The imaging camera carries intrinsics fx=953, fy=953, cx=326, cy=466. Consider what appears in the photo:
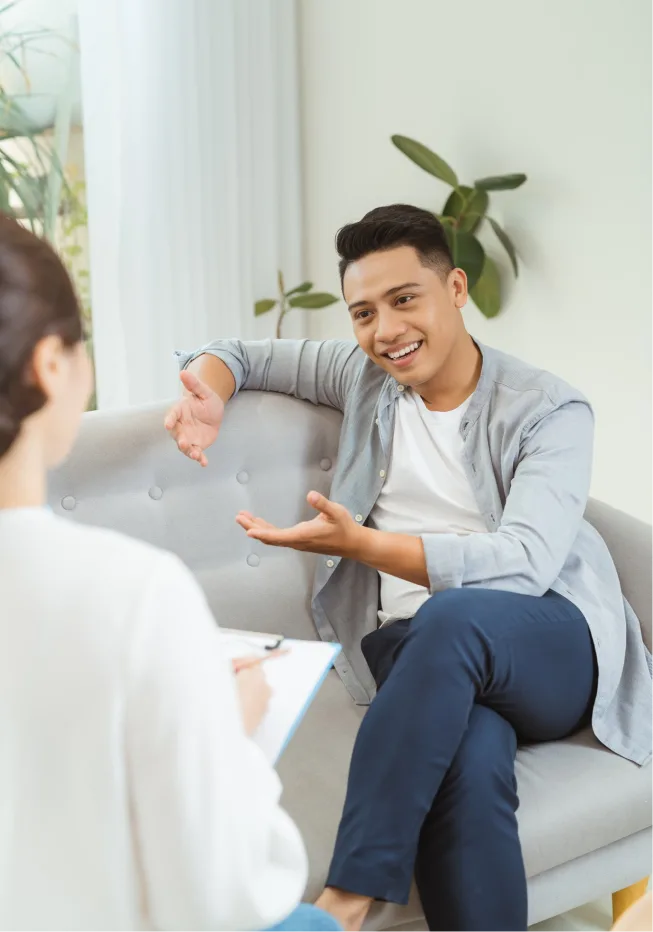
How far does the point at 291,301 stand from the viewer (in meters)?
3.18

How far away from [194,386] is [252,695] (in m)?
0.85

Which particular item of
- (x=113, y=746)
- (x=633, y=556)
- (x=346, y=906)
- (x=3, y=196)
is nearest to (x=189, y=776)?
(x=113, y=746)

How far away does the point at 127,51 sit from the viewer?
9.54ft

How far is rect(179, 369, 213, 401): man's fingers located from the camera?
1.64m

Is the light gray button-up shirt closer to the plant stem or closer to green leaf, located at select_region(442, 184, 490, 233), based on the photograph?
green leaf, located at select_region(442, 184, 490, 233)

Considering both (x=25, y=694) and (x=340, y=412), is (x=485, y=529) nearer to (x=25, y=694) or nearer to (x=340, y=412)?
(x=340, y=412)

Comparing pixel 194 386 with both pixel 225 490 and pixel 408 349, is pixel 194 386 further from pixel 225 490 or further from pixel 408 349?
pixel 408 349

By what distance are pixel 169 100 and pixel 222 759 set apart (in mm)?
2741

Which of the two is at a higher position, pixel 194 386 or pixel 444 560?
pixel 194 386

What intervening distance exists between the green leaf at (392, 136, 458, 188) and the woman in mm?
2191

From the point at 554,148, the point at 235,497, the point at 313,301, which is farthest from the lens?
the point at 313,301

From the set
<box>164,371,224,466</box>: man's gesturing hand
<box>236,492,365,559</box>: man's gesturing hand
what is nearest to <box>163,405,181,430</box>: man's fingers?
<box>164,371,224,466</box>: man's gesturing hand

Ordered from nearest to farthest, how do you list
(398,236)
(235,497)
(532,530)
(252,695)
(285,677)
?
1. (252,695)
2. (285,677)
3. (532,530)
4. (398,236)
5. (235,497)

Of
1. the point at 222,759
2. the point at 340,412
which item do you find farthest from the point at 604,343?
the point at 222,759
